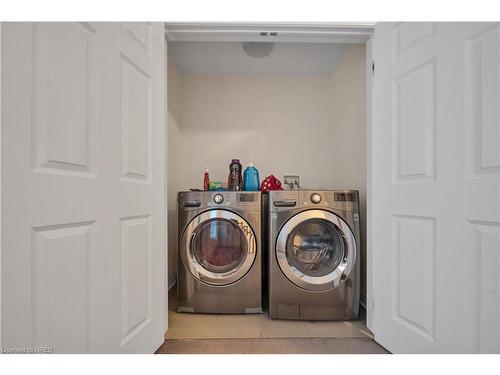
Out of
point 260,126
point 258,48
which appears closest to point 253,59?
point 258,48

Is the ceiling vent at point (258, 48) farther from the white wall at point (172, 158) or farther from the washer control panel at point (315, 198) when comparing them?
the washer control panel at point (315, 198)

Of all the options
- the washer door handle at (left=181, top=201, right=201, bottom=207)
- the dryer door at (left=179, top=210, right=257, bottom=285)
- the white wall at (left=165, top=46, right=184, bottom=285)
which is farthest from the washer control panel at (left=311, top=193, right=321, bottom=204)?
the white wall at (left=165, top=46, right=184, bottom=285)

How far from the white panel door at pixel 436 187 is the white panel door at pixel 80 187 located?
119 centimetres

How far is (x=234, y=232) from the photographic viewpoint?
164 cm

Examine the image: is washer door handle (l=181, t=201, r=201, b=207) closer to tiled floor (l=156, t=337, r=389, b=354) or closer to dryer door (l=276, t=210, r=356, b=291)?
dryer door (l=276, t=210, r=356, b=291)

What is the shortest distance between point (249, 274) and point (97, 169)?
1.16 meters

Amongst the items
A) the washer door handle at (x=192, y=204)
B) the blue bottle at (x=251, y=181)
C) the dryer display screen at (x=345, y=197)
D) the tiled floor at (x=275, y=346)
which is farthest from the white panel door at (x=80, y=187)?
the dryer display screen at (x=345, y=197)

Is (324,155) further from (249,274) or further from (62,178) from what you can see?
(62,178)

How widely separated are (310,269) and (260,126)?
4.88 ft

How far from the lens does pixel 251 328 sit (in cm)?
147

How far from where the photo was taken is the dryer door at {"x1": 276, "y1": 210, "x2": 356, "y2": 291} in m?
1.55

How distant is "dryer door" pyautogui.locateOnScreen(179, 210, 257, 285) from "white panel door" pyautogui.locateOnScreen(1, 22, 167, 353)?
0.44 metres

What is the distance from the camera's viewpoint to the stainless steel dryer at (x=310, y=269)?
5.08 ft

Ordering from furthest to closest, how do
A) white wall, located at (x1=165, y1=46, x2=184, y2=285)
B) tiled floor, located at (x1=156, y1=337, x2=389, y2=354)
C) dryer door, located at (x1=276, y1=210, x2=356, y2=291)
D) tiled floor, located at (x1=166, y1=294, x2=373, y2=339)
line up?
white wall, located at (x1=165, y1=46, x2=184, y2=285) < dryer door, located at (x1=276, y1=210, x2=356, y2=291) < tiled floor, located at (x1=166, y1=294, x2=373, y2=339) < tiled floor, located at (x1=156, y1=337, x2=389, y2=354)
